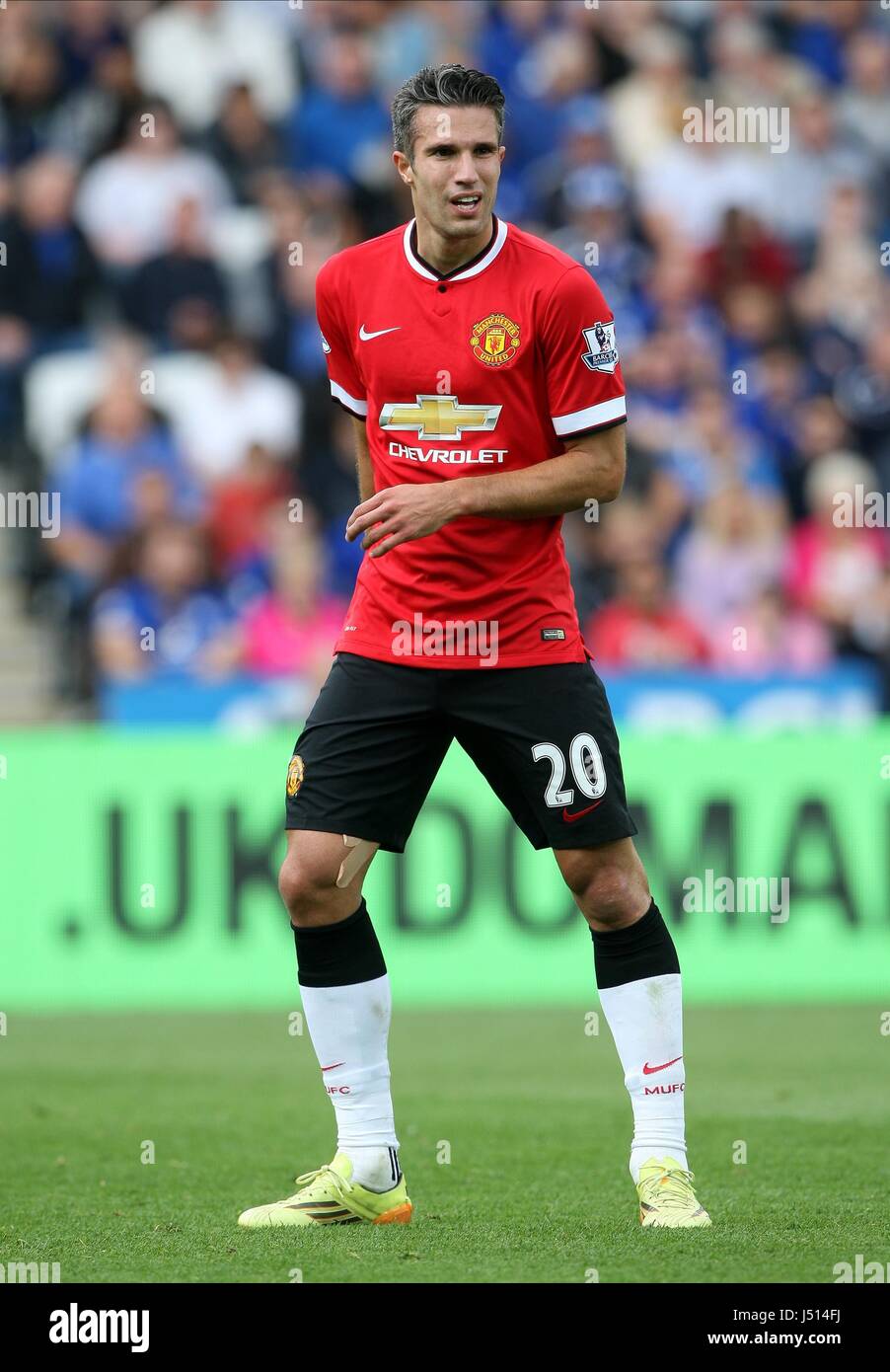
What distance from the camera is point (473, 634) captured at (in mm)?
5070

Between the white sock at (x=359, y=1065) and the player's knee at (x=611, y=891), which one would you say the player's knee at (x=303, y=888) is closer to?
the white sock at (x=359, y=1065)

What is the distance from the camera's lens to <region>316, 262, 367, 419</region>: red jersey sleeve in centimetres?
526

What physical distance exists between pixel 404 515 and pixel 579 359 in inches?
22.4

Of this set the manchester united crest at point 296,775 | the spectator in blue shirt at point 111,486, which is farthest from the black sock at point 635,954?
the spectator in blue shirt at point 111,486

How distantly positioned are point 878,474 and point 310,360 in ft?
11.4

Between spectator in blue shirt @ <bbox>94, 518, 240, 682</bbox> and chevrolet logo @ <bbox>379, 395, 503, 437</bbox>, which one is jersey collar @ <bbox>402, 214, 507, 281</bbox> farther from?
spectator in blue shirt @ <bbox>94, 518, 240, 682</bbox>

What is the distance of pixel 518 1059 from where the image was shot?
7910 millimetres

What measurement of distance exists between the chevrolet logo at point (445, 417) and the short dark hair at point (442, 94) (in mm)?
593

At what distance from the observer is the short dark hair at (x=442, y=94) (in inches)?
195

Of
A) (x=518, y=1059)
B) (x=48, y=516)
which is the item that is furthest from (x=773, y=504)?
(x=518, y=1059)

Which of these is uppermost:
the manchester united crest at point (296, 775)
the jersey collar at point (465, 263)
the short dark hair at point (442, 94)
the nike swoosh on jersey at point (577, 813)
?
the short dark hair at point (442, 94)

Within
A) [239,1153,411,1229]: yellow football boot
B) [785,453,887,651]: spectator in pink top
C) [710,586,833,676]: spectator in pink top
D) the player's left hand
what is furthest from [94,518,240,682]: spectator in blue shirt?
the player's left hand

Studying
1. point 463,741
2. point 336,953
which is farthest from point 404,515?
point 336,953
